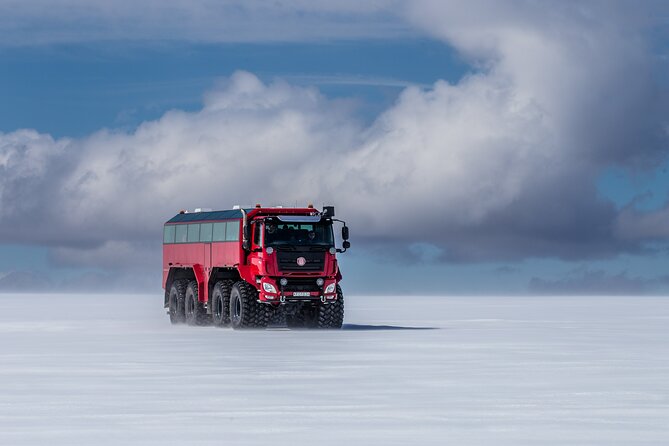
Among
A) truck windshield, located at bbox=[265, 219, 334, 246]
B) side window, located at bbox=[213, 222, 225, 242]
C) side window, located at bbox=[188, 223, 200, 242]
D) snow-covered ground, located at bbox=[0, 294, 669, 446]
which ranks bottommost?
snow-covered ground, located at bbox=[0, 294, 669, 446]

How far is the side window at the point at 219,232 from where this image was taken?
4411 centimetres

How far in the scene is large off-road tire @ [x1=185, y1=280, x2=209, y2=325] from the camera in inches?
1820

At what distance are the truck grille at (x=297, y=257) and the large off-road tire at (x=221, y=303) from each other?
10.1 ft

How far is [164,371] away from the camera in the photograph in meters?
24.5

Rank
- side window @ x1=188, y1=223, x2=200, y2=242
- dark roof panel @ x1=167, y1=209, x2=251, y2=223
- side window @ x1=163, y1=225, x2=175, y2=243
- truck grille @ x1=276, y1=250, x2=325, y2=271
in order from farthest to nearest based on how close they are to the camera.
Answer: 1. side window @ x1=163, y1=225, x2=175, y2=243
2. side window @ x1=188, y1=223, x2=200, y2=242
3. dark roof panel @ x1=167, y1=209, x2=251, y2=223
4. truck grille @ x1=276, y1=250, x2=325, y2=271

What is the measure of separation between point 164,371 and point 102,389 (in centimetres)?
375

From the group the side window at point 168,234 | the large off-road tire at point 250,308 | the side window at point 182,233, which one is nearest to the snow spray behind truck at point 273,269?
the large off-road tire at point 250,308

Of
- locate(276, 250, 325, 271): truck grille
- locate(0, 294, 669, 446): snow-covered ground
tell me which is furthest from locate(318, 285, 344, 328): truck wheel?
locate(0, 294, 669, 446): snow-covered ground

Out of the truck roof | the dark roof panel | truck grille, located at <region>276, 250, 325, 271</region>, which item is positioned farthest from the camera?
the dark roof panel

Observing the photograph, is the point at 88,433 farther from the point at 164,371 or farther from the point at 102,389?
the point at 164,371

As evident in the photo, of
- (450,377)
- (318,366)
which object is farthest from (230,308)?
(450,377)

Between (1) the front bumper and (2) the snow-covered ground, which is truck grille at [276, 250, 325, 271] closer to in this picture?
(1) the front bumper

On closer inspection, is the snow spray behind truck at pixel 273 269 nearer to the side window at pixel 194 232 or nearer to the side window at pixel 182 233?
the side window at pixel 194 232

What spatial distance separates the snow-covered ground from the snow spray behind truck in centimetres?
421
